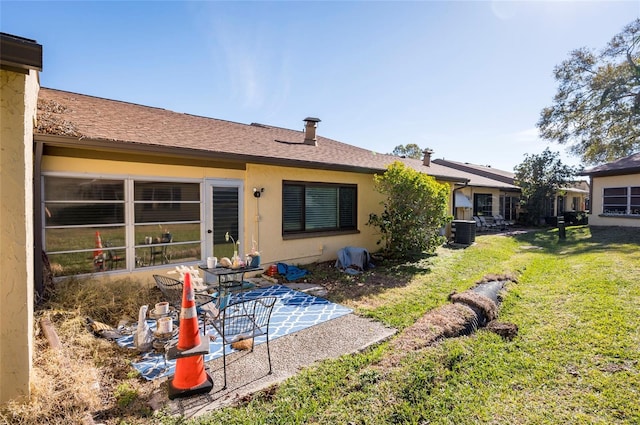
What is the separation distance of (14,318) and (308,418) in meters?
2.87

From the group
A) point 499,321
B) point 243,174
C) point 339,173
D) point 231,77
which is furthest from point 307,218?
point 231,77

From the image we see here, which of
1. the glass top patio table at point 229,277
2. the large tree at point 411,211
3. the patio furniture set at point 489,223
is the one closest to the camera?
the glass top patio table at point 229,277

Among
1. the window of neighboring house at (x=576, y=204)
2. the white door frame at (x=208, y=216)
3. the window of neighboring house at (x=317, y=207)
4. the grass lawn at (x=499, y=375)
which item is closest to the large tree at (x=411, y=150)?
the window of neighboring house at (x=576, y=204)

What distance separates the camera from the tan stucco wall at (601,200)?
56.4 feet

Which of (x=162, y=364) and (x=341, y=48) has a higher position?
(x=341, y=48)

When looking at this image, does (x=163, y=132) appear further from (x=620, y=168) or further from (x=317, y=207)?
(x=620, y=168)

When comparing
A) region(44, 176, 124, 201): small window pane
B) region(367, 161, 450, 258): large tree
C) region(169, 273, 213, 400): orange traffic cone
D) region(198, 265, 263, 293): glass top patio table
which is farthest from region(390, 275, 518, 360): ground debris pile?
region(44, 176, 124, 201): small window pane

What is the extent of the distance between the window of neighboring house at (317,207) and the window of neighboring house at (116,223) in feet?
9.17

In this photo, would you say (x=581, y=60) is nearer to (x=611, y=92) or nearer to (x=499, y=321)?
(x=611, y=92)

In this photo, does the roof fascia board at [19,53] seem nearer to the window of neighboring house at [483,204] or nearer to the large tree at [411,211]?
the large tree at [411,211]

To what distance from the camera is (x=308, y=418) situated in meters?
3.07

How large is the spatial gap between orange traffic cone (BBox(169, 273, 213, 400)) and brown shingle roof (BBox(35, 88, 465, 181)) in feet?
13.3

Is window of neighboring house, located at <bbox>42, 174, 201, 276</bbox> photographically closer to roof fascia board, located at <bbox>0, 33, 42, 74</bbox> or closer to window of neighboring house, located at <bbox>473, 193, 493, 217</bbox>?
roof fascia board, located at <bbox>0, 33, 42, 74</bbox>

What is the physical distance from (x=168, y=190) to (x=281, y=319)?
3904 mm
